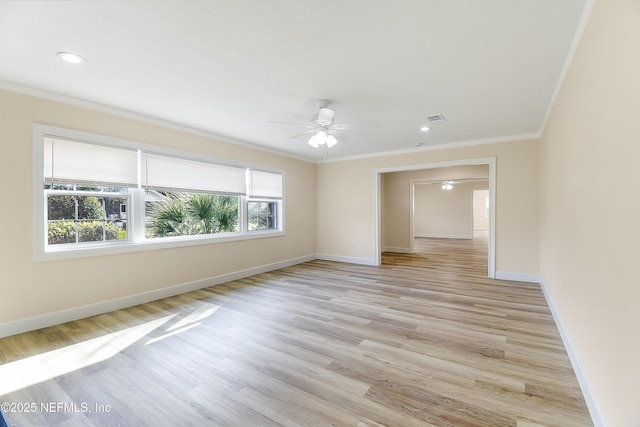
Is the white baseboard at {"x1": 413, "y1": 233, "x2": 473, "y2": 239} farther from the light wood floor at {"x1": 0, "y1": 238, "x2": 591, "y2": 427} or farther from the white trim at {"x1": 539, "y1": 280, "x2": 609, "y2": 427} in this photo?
the white trim at {"x1": 539, "y1": 280, "x2": 609, "y2": 427}

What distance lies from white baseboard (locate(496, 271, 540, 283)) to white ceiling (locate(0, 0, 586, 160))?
278 centimetres

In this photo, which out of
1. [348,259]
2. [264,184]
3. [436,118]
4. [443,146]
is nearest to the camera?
[436,118]

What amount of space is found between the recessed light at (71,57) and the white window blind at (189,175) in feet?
5.03

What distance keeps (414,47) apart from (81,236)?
426 cm

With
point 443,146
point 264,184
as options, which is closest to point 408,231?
point 443,146

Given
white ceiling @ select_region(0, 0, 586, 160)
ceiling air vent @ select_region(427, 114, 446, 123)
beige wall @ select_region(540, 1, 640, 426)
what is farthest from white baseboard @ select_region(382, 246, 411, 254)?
beige wall @ select_region(540, 1, 640, 426)

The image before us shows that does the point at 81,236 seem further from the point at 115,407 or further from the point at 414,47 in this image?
the point at 414,47

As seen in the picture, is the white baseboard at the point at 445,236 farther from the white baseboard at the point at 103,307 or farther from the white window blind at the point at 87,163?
the white window blind at the point at 87,163

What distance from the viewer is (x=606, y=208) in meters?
1.47

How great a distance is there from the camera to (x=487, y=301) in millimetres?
3766

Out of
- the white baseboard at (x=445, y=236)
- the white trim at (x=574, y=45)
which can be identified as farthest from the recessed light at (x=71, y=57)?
the white baseboard at (x=445, y=236)

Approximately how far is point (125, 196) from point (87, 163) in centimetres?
56

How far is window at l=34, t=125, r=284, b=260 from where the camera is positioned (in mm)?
3031

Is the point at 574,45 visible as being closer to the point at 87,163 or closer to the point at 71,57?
the point at 71,57
